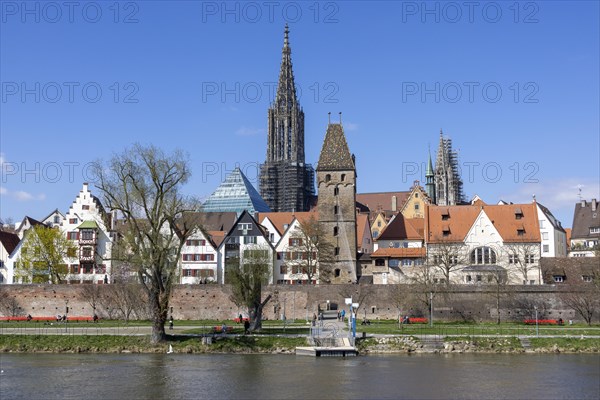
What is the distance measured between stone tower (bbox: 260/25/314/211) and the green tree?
7772 cm

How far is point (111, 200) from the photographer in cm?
6075

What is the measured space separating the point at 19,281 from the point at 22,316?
1452cm

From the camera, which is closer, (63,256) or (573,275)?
(573,275)

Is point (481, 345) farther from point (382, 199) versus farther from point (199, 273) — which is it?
point (382, 199)

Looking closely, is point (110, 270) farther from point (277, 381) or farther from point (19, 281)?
point (277, 381)

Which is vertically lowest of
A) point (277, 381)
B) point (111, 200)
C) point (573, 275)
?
point (277, 381)

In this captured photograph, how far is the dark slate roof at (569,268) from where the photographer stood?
80.2m

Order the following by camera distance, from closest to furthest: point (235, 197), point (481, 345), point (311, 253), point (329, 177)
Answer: point (481, 345) → point (311, 253) → point (329, 177) → point (235, 197)

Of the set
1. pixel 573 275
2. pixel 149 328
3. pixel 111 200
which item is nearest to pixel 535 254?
pixel 573 275

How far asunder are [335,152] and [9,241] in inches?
1738

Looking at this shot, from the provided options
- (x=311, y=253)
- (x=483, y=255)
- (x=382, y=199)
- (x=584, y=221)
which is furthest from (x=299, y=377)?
(x=382, y=199)

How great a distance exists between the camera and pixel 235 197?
5832 inches

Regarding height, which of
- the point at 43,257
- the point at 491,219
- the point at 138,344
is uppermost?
the point at 491,219

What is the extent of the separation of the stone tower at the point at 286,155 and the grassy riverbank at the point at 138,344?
10790 centimetres
